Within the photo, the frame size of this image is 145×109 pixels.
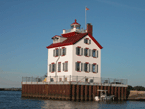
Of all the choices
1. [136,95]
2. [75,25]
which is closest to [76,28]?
[75,25]

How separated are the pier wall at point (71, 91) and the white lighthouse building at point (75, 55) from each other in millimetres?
3380

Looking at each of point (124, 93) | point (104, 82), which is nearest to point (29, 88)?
point (104, 82)

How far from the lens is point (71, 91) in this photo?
48.6 metres

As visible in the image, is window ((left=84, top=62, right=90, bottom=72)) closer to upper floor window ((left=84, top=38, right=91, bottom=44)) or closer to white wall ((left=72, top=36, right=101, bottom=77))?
white wall ((left=72, top=36, right=101, bottom=77))

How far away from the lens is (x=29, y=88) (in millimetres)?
58938

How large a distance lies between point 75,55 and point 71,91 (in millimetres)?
9539

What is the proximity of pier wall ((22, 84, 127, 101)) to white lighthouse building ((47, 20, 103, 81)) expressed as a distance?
133 inches

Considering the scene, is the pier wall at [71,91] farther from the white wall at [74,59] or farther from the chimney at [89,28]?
the chimney at [89,28]

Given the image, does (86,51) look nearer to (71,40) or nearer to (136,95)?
(71,40)

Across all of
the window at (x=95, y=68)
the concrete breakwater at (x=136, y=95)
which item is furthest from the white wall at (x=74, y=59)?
the concrete breakwater at (x=136, y=95)

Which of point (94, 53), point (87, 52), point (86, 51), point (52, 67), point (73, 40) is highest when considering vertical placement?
point (73, 40)

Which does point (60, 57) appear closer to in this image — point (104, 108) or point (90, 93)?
point (90, 93)

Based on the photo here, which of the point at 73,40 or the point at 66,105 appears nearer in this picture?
the point at 66,105

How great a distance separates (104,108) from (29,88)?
24056 mm
